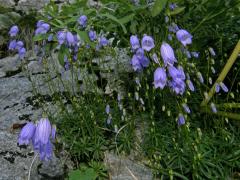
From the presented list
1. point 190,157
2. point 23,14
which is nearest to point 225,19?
point 190,157

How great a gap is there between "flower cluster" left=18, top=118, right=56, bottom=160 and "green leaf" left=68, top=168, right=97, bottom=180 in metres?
0.37

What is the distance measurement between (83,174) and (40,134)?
630 mm

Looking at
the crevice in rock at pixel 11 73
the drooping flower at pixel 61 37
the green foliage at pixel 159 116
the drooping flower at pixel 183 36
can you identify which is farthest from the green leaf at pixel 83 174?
the crevice in rock at pixel 11 73

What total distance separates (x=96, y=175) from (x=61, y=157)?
1.13ft

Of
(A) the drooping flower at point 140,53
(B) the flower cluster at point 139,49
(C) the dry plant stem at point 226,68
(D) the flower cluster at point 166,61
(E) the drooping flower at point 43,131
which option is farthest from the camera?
(C) the dry plant stem at point 226,68

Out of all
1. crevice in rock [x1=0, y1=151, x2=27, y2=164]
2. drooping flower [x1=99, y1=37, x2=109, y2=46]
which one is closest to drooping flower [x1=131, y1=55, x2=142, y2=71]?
drooping flower [x1=99, y1=37, x2=109, y2=46]

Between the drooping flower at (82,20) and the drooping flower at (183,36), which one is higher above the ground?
A: the drooping flower at (82,20)

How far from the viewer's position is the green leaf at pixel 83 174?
259 cm

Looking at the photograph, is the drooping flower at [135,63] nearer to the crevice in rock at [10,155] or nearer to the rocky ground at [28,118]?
the rocky ground at [28,118]

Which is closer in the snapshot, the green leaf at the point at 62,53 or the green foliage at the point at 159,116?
the green leaf at the point at 62,53

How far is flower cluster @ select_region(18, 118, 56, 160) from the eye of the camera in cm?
210

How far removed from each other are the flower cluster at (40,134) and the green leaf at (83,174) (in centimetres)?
37

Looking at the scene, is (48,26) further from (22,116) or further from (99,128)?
(22,116)

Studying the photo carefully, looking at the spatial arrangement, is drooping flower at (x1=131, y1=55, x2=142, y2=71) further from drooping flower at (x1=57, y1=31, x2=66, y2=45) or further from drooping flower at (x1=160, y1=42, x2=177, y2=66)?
drooping flower at (x1=57, y1=31, x2=66, y2=45)
